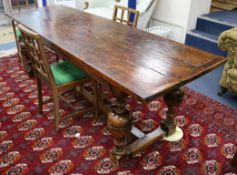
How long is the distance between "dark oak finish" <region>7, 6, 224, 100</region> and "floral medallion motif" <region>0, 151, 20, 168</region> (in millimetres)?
895

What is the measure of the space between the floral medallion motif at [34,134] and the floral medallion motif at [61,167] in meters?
0.38

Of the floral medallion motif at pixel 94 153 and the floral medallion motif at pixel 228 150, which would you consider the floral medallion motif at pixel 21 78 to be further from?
the floral medallion motif at pixel 228 150

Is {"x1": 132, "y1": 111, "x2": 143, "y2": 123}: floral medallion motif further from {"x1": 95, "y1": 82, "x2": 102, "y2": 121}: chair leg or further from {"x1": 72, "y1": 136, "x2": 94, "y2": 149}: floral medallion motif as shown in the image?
{"x1": 72, "y1": 136, "x2": 94, "y2": 149}: floral medallion motif

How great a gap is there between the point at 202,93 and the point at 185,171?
1232mm

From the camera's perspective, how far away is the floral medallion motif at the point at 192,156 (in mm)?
1837

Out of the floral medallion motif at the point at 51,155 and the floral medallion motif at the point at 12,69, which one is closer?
the floral medallion motif at the point at 51,155

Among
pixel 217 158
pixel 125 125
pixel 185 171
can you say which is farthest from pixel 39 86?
pixel 217 158

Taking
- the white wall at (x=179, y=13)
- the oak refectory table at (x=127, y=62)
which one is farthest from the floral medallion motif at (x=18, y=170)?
the white wall at (x=179, y=13)

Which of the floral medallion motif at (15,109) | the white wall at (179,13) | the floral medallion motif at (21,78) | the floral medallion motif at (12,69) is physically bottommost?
the floral medallion motif at (15,109)

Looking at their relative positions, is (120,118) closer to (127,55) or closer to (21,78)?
(127,55)

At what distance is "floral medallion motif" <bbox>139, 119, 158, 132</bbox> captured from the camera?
2.17m

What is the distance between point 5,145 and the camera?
77.9 inches

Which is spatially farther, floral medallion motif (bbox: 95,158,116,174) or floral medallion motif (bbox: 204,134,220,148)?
floral medallion motif (bbox: 204,134,220,148)

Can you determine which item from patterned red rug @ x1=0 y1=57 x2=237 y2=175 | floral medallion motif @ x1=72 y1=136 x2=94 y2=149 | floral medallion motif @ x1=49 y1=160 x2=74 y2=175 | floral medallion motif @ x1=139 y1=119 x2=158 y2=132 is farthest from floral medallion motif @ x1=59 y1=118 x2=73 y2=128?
floral medallion motif @ x1=139 y1=119 x2=158 y2=132
